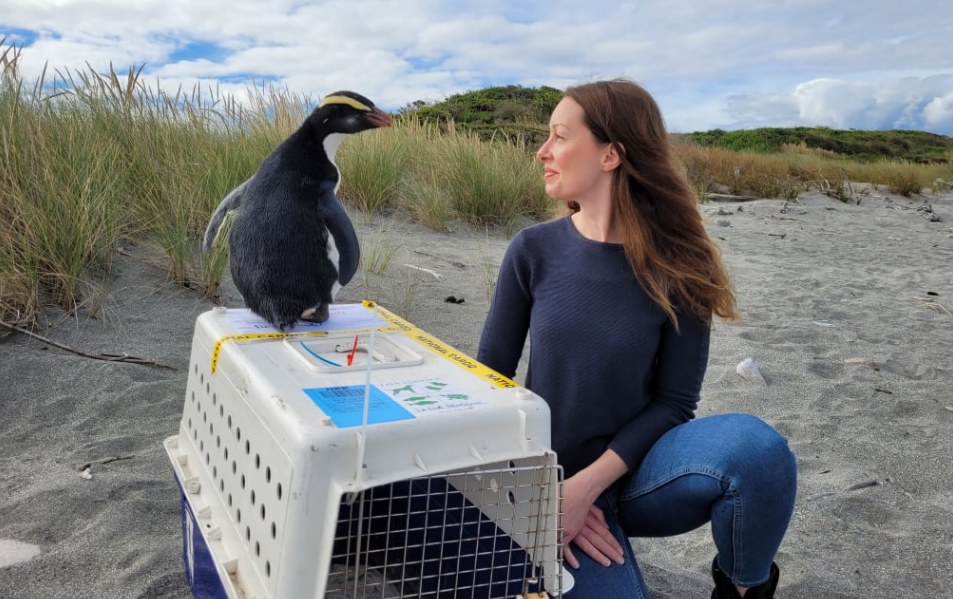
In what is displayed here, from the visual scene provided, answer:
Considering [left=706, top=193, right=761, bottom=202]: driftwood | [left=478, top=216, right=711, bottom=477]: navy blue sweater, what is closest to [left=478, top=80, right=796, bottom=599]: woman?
[left=478, top=216, right=711, bottom=477]: navy blue sweater

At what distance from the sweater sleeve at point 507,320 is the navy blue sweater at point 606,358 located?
60 mm

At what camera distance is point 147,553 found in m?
1.69

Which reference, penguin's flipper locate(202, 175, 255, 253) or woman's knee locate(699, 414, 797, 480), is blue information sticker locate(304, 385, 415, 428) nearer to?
woman's knee locate(699, 414, 797, 480)

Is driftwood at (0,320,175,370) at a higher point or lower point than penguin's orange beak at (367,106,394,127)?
lower

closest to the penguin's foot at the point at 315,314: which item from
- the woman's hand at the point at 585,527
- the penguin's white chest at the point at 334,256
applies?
the penguin's white chest at the point at 334,256

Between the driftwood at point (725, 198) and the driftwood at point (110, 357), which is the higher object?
the driftwood at point (725, 198)

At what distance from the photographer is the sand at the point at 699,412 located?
1771 mm

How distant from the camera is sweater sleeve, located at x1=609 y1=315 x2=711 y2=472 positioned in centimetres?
147

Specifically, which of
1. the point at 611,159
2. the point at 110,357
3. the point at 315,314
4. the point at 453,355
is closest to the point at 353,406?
the point at 453,355

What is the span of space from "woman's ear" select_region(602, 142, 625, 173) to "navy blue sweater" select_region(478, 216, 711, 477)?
0.16 m

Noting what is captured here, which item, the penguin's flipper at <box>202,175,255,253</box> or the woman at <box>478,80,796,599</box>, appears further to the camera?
the penguin's flipper at <box>202,175,255,253</box>

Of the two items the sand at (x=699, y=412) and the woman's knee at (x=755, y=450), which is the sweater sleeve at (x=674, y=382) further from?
the sand at (x=699, y=412)

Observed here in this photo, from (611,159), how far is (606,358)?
414 millimetres

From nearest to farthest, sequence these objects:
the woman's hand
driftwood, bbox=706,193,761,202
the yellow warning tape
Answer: the yellow warning tape
the woman's hand
driftwood, bbox=706,193,761,202
